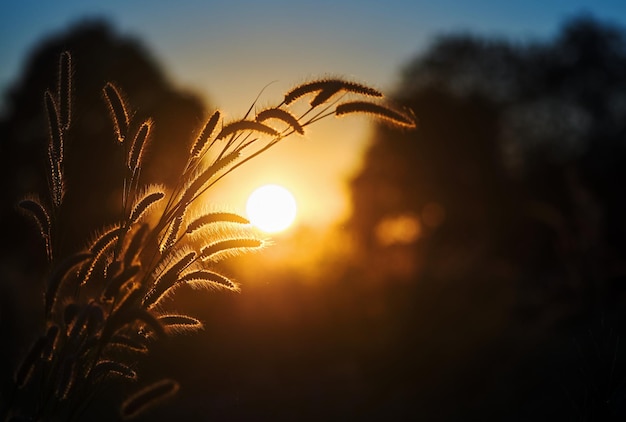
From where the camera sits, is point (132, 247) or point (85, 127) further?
point (85, 127)

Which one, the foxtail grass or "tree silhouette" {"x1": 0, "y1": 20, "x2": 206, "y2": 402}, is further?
"tree silhouette" {"x1": 0, "y1": 20, "x2": 206, "y2": 402}

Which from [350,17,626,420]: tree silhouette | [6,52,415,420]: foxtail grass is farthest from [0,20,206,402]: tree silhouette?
[6,52,415,420]: foxtail grass

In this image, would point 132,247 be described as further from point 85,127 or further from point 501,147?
point 501,147

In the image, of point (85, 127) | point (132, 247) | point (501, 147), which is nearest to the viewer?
point (132, 247)

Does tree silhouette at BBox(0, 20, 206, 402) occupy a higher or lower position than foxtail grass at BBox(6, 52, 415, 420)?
higher

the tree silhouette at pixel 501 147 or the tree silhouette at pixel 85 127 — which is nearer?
the tree silhouette at pixel 85 127

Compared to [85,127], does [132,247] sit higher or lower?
lower

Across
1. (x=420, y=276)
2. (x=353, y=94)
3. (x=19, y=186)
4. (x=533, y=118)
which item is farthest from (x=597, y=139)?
(x=353, y=94)

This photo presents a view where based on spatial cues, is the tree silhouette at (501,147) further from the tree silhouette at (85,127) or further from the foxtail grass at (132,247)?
the foxtail grass at (132,247)

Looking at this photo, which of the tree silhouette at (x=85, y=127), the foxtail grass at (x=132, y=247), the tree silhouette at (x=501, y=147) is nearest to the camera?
the foxtail grass at (x=132, y=247)

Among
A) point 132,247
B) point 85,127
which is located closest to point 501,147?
point 85,127

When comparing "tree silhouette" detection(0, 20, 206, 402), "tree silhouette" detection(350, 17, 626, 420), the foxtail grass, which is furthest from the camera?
"tree silhouette" detection(350, 17, 626, 420)

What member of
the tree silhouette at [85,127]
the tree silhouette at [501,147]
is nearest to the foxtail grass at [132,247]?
the tree silhouette at [85,127]

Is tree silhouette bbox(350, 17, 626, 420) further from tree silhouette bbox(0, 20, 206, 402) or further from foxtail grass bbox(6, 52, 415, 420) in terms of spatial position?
foxtail grass bbox(6, 52, 415, 420)
